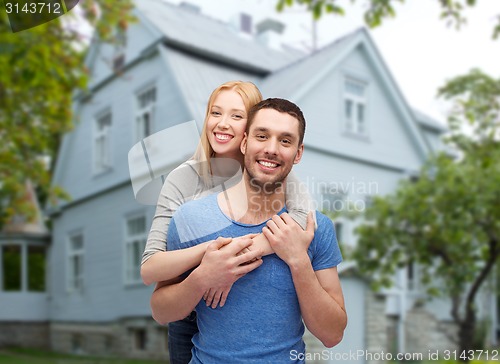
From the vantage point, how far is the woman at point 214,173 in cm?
85

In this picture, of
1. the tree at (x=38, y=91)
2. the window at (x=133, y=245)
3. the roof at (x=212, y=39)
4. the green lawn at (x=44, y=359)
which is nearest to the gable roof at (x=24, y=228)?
the green lawn at (x=44, y=359)

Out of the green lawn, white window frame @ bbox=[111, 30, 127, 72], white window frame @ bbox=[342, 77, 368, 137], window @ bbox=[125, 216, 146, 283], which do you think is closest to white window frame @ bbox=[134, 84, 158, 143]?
white window frame @ bbox=[111, 30, 127, 72]

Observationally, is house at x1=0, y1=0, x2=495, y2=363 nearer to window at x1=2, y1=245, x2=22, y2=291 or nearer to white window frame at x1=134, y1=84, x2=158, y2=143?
white window frame at x1=134, y1=84, x2=158, y2=143

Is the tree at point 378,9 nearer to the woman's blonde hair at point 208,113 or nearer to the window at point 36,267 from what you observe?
the woman's blonde hair at point 208,113

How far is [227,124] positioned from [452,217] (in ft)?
20.3

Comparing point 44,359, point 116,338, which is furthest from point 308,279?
point 44,359

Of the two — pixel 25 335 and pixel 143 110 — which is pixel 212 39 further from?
pixel 25 335

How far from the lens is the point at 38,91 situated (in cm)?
580

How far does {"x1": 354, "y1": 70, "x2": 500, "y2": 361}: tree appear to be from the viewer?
21.5 feet

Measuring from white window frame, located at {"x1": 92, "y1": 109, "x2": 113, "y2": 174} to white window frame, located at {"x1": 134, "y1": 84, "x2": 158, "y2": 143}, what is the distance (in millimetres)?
993

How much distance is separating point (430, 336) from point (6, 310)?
676cm

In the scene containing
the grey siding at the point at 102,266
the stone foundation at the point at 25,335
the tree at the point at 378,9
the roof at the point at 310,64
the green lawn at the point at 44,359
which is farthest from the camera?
the stone foundation at the point at 25,335

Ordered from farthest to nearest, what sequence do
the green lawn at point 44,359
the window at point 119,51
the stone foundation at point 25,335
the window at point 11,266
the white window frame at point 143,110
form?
the window at point 11,266 < the stone foundation at point 25,335 < the green lawn at point 44,359 < the window at point 119,51 < the white window frame at point 143,110

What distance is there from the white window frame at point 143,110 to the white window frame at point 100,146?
99 centimetres
